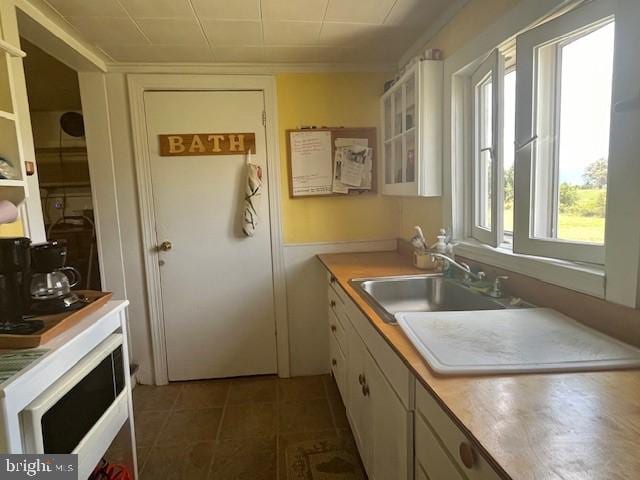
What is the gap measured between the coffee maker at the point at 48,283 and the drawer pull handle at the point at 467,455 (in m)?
1.32

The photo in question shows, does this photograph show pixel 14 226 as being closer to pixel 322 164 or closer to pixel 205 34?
pixel 205 34

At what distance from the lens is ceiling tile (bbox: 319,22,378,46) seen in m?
1.98

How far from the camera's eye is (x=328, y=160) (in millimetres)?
2637

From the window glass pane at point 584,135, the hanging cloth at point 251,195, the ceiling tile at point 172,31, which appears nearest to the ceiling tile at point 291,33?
the ceiling tile at point 172,31

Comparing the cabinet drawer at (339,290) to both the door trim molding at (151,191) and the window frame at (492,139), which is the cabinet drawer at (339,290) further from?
the window frame at (492,139)

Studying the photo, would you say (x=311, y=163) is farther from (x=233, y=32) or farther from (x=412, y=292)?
(x=412, y=292)

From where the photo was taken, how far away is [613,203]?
3.38 ft

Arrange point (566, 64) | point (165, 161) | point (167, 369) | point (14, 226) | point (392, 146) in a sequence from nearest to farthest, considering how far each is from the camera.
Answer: point (566, 64) < point (14, 226) < point (392, 146) < point (165, 161) < point (167, 369)

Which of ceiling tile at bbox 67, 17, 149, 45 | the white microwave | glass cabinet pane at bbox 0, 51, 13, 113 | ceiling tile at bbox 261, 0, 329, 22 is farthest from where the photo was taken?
ceiling tile at bbox 67, 17, 149, 45

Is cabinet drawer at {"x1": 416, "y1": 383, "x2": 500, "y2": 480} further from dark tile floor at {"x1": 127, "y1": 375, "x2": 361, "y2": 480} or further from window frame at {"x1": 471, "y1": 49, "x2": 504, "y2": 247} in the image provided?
dark tile floor at {"x1": 127, "y1": 375, "x2": 361, "y2": 480}

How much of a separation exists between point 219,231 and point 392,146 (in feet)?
4.27

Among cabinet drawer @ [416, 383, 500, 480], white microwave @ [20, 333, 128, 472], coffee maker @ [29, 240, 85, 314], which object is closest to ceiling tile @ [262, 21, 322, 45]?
coffee maker @ [29, 240, 85, 314]

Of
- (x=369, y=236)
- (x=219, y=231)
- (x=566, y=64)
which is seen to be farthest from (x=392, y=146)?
(x=219, y=231)

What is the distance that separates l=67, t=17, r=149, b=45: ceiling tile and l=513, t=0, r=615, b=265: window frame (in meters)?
1.81
